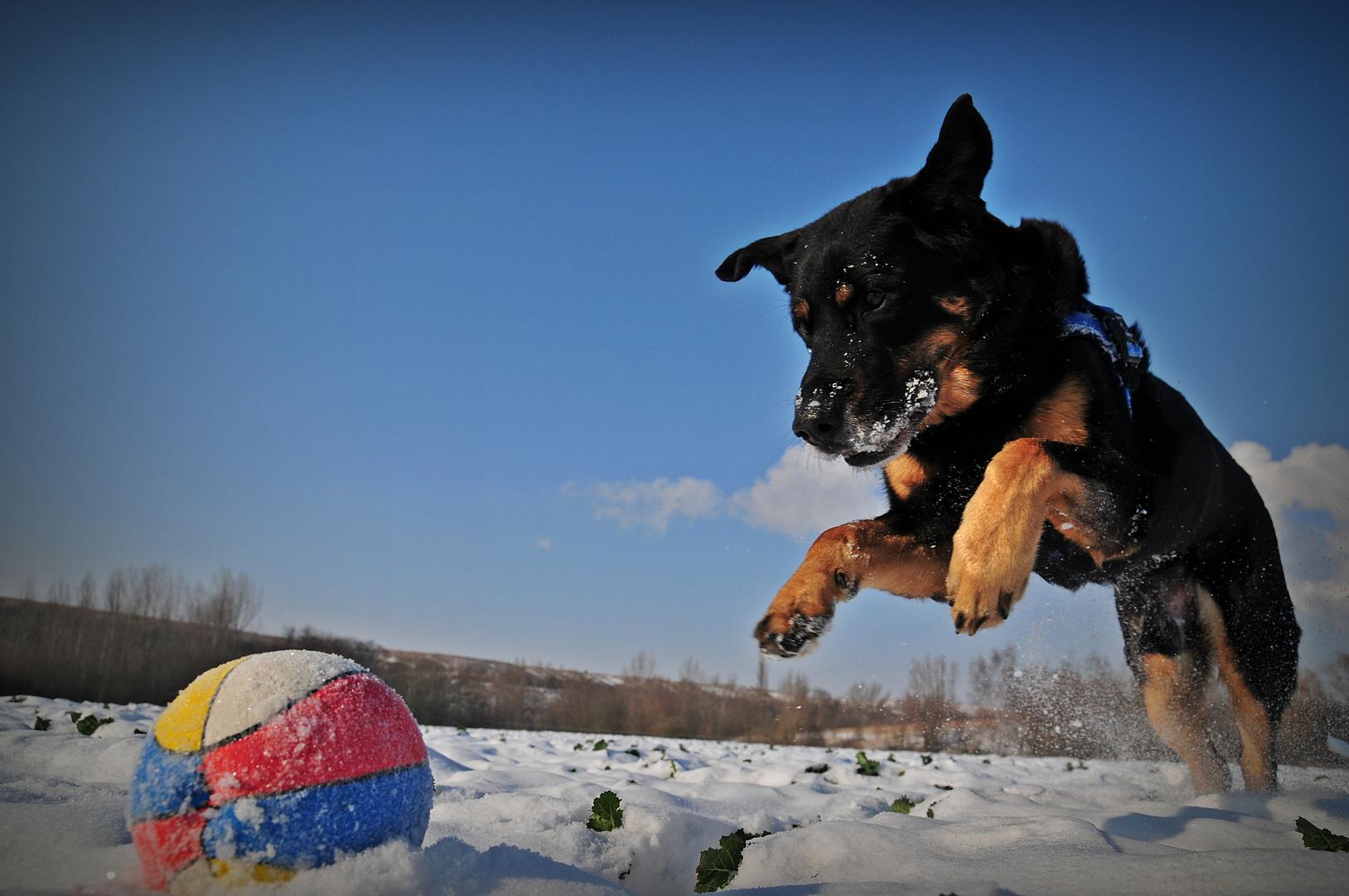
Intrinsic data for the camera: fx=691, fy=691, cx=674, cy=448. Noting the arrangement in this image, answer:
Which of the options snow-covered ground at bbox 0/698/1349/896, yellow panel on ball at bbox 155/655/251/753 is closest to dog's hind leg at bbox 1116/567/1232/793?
snow-covered ground at bbox 0/698/1349/896

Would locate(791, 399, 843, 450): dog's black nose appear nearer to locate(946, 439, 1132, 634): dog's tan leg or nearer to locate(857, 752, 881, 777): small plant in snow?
locate(946, 439, 1132, 634): dog's tan leg

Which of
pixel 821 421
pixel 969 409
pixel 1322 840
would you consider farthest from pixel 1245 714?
pixel 821 421

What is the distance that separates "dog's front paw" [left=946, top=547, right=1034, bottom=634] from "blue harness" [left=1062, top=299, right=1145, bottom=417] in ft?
4.66

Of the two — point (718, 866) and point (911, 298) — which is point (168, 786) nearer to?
point (718, 866)

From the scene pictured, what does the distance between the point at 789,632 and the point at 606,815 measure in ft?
3.23

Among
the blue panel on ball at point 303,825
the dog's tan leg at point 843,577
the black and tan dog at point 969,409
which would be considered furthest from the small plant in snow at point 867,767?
the blue panel on ball at point 303,825

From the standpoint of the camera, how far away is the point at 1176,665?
14.5 ft

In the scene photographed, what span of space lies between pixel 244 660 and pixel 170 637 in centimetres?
2942

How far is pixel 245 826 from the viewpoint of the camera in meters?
1.50

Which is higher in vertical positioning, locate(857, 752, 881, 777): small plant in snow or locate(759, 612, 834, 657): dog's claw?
locate(759, 612, 834, 657): dog's claw

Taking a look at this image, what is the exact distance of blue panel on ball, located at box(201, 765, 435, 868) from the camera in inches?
58.9

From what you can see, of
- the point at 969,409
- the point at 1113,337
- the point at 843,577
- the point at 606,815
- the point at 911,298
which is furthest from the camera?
the point at 1113,337

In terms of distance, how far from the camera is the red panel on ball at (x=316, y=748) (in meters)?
1.54

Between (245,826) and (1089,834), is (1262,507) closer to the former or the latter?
(1089,834)
